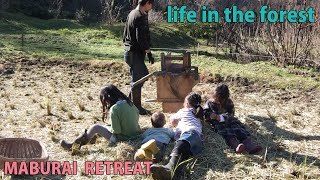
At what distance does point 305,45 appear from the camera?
1016 centimetres

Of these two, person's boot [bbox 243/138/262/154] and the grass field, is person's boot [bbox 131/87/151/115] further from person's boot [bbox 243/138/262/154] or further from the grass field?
person's boot [bbox 243/138/262/154]

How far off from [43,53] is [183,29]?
27.2 ft

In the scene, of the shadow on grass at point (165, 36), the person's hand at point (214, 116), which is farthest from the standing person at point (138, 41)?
the shadow on grass at point (165, 36)

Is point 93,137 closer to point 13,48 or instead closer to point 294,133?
point 294,133

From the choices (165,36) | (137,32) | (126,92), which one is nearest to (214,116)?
(137,32)

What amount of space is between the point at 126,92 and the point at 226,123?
3199 mm

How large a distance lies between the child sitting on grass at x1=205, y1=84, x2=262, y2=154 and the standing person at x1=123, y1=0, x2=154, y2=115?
134 centimetres

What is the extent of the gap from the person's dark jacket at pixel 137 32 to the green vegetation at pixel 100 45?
9.64 feet

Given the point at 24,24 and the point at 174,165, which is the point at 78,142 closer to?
the point at 174,165

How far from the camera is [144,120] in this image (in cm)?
648

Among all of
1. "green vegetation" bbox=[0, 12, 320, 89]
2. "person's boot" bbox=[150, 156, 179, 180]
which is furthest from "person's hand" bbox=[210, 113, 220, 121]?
"green vegetation" bbox=[0, 12, 320, 89]

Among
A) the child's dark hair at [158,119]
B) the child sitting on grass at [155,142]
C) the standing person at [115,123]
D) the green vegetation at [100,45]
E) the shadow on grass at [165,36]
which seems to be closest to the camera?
the child sitting on grass at [155,142]

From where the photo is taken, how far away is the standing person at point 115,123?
5160mm

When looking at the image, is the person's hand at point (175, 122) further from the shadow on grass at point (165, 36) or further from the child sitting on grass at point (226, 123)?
the shadow on grass at point (165, 36)
